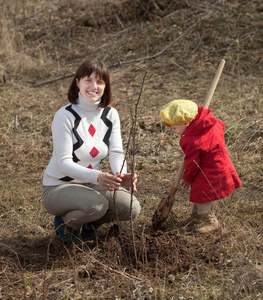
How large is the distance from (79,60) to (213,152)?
5.68m

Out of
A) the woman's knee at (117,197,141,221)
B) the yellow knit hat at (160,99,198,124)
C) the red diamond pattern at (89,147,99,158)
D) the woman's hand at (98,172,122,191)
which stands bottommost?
the woman's knee at (117,197,141,221)

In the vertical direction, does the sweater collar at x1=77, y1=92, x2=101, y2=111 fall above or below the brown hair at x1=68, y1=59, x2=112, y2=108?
below

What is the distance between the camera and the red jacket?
3.48 metres

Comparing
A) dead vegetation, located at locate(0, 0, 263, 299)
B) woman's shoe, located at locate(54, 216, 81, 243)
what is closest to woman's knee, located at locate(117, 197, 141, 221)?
dead vegetation, located at locate(0, 0, 263, 299)

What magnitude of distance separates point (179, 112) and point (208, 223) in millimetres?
962

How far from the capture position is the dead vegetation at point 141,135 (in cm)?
302

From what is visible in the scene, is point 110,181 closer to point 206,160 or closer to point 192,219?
point 206,160

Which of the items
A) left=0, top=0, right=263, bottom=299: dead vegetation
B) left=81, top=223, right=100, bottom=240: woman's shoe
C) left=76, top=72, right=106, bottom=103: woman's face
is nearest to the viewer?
left=0, top=0, right=263, bottom=299: dead vegetation

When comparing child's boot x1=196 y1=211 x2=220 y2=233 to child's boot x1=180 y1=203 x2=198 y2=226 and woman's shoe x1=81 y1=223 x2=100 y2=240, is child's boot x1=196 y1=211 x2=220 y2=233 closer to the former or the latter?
child's boot x1=180 y1=203 x2=198 y2=226

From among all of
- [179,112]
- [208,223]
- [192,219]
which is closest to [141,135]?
[192,219]

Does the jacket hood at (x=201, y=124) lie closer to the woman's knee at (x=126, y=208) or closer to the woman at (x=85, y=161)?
the woman at (x=85, y=161)

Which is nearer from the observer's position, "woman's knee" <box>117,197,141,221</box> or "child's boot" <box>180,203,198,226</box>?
"woman's knee" <box>117,197,141,221</box>

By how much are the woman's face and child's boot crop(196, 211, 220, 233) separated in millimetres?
1272

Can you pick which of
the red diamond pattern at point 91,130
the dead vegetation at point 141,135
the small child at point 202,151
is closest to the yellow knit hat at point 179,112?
the small child at point 202,151
